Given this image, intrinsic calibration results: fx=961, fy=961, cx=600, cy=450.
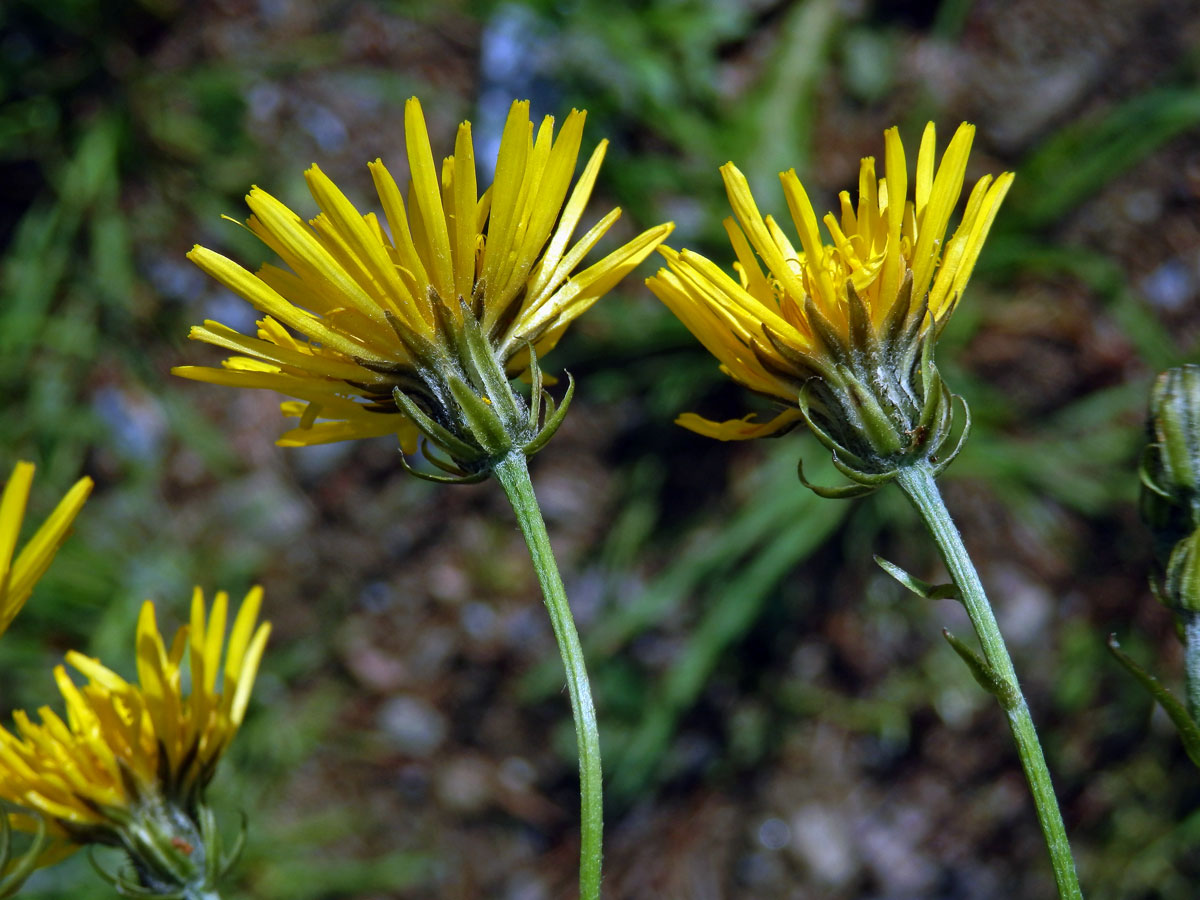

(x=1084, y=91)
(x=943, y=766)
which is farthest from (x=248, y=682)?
(x=1084, y=91)

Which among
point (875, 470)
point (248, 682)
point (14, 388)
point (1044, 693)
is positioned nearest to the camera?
point (875, 470)

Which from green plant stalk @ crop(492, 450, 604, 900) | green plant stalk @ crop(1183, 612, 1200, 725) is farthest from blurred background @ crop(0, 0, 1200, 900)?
green plant stalk @ crop(492, 450, 604, 900)

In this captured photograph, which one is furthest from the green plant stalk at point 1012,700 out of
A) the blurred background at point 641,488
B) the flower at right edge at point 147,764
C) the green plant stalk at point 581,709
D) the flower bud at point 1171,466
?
the blurred background at point 641,488

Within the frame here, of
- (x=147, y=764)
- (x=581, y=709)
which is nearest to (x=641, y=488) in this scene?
(x=147, y=764)

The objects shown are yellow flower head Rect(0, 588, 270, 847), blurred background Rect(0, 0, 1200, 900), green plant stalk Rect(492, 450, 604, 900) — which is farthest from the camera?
blurred background Rect(0, 0, 1200, 900)

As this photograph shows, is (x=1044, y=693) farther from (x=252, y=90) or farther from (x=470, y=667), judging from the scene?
(x=252, y=90)

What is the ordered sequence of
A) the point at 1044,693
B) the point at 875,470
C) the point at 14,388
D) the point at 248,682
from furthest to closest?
the point at 14,388 < the point at 1044,693 < the point at 248,682 < the point at 875,470

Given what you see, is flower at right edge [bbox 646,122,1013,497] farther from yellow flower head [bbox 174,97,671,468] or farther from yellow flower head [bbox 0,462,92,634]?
yellow flower head [bbox 0,462,92,634]
